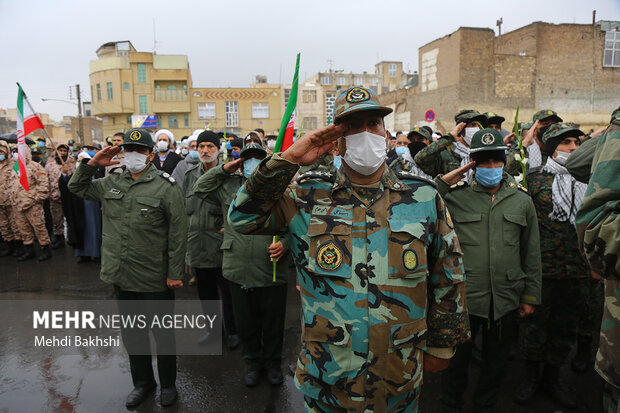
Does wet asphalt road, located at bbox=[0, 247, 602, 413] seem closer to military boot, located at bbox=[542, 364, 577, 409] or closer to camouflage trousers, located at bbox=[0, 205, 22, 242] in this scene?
military boot, located at bbox=[542, 364, 577, 409]

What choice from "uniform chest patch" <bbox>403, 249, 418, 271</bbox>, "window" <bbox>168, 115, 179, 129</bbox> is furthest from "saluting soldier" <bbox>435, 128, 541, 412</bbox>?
"window" <bbox>168, 115, 179, 129</bbox>

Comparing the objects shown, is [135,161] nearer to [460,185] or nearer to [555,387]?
[460,185]

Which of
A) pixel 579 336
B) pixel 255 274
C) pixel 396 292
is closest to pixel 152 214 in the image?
pixel 255 274

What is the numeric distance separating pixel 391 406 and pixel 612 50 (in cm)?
3582

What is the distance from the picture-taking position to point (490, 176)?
3.16 meters

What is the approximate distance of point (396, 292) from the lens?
1945mm

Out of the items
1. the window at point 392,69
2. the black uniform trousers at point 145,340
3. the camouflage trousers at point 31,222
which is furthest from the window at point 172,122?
the black uniform trousers at point 145,340

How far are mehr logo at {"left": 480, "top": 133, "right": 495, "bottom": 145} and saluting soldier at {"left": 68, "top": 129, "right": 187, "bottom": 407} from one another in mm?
2597

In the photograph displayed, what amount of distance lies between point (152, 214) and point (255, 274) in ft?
3.49

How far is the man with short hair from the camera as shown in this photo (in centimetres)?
809

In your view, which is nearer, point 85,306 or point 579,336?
point 579,336

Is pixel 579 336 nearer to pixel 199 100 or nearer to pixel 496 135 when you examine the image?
pixel 496 135

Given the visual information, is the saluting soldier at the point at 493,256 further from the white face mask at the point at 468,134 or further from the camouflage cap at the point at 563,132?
the white face mask at the point at 468,134

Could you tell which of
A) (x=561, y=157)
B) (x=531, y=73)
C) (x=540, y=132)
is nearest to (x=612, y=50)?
(x=531, y=73)
